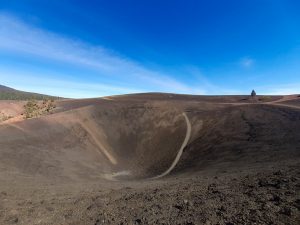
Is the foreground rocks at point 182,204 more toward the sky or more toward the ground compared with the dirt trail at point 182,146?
more toward the sky

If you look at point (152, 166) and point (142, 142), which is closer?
point (152, 166)

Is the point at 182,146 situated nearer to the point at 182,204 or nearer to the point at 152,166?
the point at 152,166

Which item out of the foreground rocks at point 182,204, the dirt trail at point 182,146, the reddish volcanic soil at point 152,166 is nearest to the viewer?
the foreground rocks at point 182,204

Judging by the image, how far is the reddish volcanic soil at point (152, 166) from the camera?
34.2 ft

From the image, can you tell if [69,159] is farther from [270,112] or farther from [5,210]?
[270,112]

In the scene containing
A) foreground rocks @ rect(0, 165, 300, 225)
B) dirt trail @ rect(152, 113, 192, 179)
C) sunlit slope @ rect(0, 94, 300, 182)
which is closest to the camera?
foreground rocks @ rect(0, 165, 300, 225)

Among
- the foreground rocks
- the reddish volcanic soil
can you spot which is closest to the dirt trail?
the reddish volcanic soil

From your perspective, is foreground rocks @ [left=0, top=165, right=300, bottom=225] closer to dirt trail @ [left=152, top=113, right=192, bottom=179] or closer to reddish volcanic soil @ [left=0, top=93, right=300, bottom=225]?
reddish volcanic soil @ [left=0, top=93, right=300, bottom=225]

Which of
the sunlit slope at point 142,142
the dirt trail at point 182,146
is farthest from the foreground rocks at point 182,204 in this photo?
the dirt trail at point 182,146

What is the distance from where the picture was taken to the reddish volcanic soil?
1042 centimetres

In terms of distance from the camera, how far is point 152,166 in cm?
2909

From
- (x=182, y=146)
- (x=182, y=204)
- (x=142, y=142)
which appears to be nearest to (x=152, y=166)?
(x=182, y=146)

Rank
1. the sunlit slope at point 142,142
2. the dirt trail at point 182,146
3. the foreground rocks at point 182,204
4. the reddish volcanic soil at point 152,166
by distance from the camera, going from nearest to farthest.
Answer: the foreground rocks at point 182,204, the reddish volcanic soil at point 152,166, the sunlit slope at point 142,142, the dirt trail at point 182,146

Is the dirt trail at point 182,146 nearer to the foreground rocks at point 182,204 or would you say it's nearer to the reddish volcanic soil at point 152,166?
the reddish volcanic soil at point 152,166
